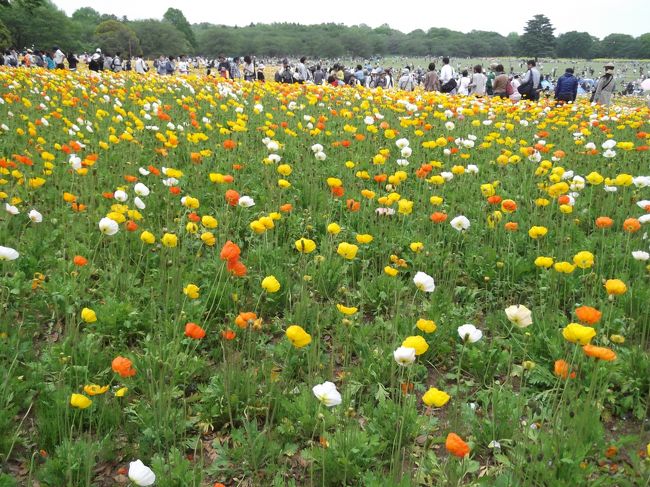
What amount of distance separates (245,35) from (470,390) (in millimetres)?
127661

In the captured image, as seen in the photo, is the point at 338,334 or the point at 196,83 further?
the point at 196,83

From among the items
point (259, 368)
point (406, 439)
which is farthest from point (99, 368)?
point (406, 439)

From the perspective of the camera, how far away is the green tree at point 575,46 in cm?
10431

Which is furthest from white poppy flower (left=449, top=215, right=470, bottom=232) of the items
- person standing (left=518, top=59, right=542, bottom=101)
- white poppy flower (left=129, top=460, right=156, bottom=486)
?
person standing (left=518, top=59, right=542, bottom=101)

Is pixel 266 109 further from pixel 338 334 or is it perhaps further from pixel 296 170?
pixel 338 334

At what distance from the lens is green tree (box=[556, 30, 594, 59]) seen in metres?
104

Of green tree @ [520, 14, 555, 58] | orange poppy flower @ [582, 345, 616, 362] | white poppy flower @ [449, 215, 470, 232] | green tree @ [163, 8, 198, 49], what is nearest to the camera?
orange poppy flower @ [582, 345, 616, 362]

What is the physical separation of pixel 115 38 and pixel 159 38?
11993 mm

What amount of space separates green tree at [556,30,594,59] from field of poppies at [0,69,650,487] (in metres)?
115

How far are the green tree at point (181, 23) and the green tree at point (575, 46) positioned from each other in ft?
230

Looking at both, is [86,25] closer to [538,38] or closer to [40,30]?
[40,30]

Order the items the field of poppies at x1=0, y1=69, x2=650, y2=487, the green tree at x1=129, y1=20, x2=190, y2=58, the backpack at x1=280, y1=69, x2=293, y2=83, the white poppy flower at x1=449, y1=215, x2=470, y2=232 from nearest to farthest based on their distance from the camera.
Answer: the field of poppies at x1=0, y1=69, x2=650, y2=487 → the white poppy flower at x1=449, y1=215, x2=470, y2=232 → the backpack at x1=280, y1=69, x2=293, y2=83 → the green tree at x1=129, y1=20, x2=190, y2=58

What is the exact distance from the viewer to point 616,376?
102 inches

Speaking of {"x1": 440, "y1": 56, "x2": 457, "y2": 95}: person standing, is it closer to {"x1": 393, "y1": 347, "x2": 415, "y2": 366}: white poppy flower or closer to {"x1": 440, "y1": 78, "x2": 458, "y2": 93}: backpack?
{"x1": 440, "y1": 78, "x2": 458, "y2": 93}: backpack
